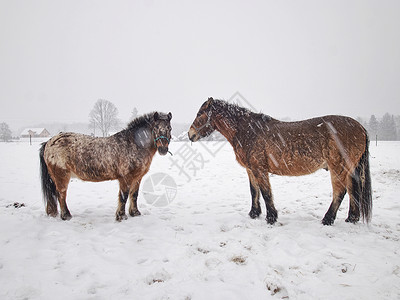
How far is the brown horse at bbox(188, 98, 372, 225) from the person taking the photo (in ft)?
12.8

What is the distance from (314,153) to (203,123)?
8.34ft

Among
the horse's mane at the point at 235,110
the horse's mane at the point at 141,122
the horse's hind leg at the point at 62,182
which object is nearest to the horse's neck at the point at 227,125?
the horse's mane at the point at 235,110

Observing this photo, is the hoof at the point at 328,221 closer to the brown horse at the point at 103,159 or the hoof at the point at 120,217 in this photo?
the brown horse at the point at 103,159

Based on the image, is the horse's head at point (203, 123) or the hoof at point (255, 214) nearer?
the hoof at point (255, 214)

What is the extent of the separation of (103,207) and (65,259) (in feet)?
8.81

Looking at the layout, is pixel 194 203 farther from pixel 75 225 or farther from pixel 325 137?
pixel 325 137

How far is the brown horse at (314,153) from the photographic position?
3891 millimetres

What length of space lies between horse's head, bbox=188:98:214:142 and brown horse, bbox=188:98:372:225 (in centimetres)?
83

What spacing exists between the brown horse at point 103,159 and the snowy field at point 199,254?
0.53 meters

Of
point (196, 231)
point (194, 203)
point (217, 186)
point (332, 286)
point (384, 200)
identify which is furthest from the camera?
point (217, 186)

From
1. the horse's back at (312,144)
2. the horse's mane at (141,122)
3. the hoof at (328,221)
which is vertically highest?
the horse's mane at (141,122)

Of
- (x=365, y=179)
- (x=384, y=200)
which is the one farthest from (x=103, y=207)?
(x=384, y=200)

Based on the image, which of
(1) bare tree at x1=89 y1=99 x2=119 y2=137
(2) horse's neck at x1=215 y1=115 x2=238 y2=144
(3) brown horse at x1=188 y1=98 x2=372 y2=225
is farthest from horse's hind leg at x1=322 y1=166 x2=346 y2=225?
(1) bare tree at x1=89 y1=99 x2=119 y2=137

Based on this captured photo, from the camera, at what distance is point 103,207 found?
553 cm
